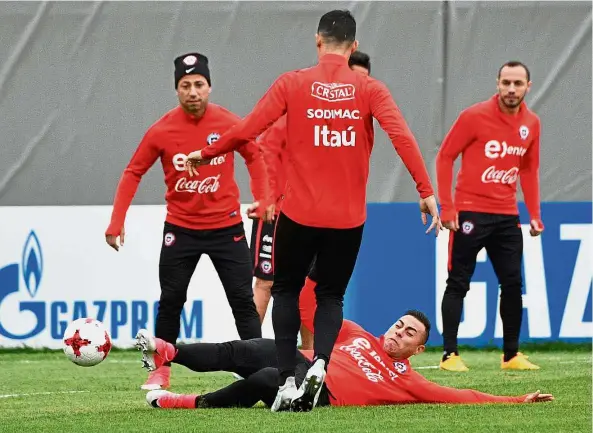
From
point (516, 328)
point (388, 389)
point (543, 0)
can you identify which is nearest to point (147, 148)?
point (388, 389)

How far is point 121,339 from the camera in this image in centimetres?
1220

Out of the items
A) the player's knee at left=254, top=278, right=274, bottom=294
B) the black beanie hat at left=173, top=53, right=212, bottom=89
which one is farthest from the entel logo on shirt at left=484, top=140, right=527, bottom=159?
the black beanie hat at left=173, top=53, right=212, bottom=89

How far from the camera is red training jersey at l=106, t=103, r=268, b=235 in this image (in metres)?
9.21

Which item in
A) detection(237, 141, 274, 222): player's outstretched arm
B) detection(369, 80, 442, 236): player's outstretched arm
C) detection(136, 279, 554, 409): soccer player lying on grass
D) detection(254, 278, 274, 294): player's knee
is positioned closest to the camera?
detection(369, 80, 442, 236): player's outstretched arm

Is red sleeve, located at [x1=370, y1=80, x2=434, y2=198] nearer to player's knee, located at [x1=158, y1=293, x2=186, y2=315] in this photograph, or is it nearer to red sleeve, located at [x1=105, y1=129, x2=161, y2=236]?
red sleeve, located at [x1=105, y1=129, x2=161, y2=236]

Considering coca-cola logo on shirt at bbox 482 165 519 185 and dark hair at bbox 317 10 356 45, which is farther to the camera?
coca-cola logo on shirt at bbox 482 165 519 185

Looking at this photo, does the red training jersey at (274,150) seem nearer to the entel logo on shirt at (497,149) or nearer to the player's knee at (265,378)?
the entel logo on shirt at (497,149)

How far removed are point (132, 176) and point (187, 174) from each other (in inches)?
14.8

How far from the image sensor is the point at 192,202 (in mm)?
9234

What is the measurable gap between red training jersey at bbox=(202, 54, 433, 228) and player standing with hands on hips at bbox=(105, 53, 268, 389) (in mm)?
2008

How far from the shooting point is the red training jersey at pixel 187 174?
9.21m

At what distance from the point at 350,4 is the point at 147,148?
14.3 feet

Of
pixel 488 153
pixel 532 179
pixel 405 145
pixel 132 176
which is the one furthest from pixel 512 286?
Answer: pixel 405 145

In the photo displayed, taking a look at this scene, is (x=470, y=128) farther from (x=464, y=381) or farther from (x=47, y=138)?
(x=47, y=138)
